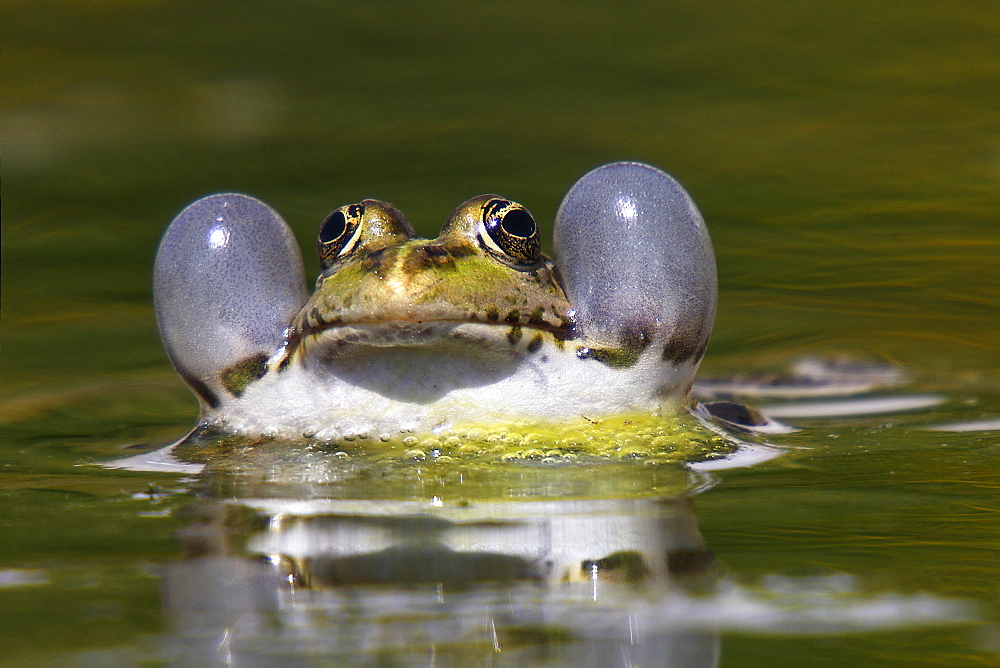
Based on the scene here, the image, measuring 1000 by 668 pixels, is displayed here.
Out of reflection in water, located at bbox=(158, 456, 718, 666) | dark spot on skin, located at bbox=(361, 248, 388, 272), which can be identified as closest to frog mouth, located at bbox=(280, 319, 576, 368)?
dark spot on skin, located at bbox=(361, 248, 388, 272)

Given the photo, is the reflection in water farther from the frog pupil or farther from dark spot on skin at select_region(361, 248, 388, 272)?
the frog pupil

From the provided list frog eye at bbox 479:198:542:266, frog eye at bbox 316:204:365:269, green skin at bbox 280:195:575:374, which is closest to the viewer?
green skin at bbox 280:195:575:374

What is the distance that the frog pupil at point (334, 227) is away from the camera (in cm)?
325

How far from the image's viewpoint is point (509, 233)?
10.2ft

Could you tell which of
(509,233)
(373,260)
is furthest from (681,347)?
(373,260)

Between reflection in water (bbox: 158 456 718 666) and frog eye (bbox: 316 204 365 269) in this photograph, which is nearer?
reflection in water (bbox: 158 456 718 666)

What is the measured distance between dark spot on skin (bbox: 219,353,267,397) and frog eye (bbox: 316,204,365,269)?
12.5 inches

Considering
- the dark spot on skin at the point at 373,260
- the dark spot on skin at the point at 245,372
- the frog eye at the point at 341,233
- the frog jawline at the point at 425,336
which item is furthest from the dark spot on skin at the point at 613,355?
the dark spot on skin at the point at 245,372

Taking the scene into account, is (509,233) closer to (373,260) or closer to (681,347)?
(373,260)

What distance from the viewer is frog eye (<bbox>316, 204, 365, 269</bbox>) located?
323 cm

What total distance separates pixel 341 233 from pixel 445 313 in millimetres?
569

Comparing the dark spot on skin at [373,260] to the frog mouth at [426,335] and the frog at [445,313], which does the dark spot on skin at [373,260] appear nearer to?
the frog at [445,313]

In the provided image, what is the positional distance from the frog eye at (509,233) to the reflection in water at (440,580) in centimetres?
79

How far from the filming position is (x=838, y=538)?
2098mm
